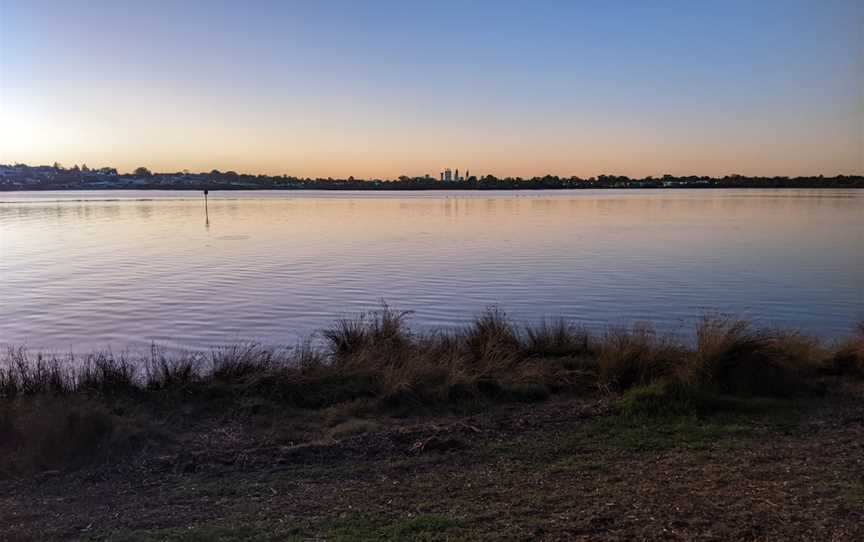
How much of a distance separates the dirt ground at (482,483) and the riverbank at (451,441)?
3 centimetres

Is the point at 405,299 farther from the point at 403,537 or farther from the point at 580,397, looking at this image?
the point at 403,537

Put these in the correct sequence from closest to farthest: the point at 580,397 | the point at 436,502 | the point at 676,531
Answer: the point at 676,531
the point at 436,502
the point at 580,397

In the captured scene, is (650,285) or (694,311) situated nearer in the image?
(694,311)

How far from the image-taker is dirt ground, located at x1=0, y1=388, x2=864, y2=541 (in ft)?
16.8

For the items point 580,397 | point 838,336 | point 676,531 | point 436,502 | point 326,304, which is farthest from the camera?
point 326,304

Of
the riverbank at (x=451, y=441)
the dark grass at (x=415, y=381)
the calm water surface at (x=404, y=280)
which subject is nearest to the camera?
the riverbank at (x=451, y=441)

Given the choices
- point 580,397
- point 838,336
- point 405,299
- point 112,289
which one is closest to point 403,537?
point 580,397

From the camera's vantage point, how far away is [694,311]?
17219mm

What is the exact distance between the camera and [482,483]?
6227 mm

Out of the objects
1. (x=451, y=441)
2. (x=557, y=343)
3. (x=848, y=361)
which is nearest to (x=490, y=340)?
(x=557, y=343)

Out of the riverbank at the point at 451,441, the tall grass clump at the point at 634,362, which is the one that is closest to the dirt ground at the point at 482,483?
the riverbank at the point at 451,441

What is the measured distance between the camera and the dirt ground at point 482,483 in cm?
513

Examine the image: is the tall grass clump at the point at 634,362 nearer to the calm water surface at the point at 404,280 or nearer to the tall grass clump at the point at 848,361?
the tall grass clump at the point at 848,361

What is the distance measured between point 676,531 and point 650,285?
17.5 m
